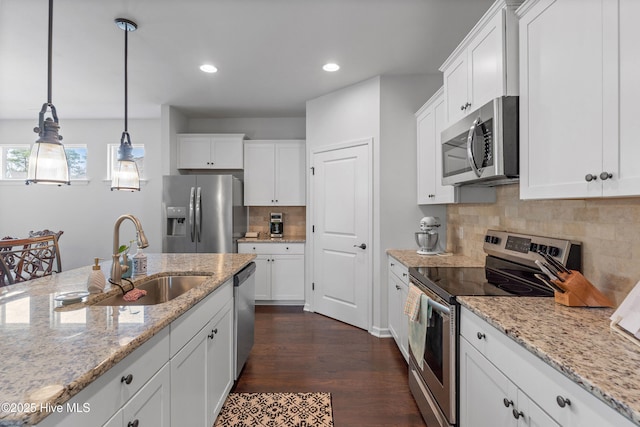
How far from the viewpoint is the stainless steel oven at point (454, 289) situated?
1496 mm

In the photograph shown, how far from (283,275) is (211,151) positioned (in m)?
2.07

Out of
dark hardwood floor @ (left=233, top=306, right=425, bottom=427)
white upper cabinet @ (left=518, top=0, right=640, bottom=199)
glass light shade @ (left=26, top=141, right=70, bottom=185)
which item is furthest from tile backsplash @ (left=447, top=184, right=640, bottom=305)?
glass light shade @ (left=26, top=141, right=70, bottom=185)

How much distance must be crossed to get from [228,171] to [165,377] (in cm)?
395

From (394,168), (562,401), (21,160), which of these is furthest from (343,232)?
(21,160)

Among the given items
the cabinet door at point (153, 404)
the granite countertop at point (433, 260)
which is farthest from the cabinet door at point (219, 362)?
the granite countertop at point (433, 260)

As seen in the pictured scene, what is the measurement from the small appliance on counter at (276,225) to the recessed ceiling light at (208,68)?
2161mm

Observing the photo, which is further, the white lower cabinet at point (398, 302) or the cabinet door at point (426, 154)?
the cabinet door at point (426, 154)

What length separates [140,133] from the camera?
513 cm

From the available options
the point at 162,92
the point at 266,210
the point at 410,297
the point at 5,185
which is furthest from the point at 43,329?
the point at 5,185

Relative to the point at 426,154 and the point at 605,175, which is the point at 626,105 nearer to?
the point at 605,175

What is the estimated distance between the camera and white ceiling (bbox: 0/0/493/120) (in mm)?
2211

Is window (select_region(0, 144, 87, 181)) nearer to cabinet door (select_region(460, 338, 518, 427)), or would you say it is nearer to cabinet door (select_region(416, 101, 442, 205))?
cabinet door (select_region(416, 101, 442, 205))

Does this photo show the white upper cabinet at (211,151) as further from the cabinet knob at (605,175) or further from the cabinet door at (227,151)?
the cabinet knob at (605,175)

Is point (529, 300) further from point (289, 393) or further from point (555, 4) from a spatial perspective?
point (289, 393)
